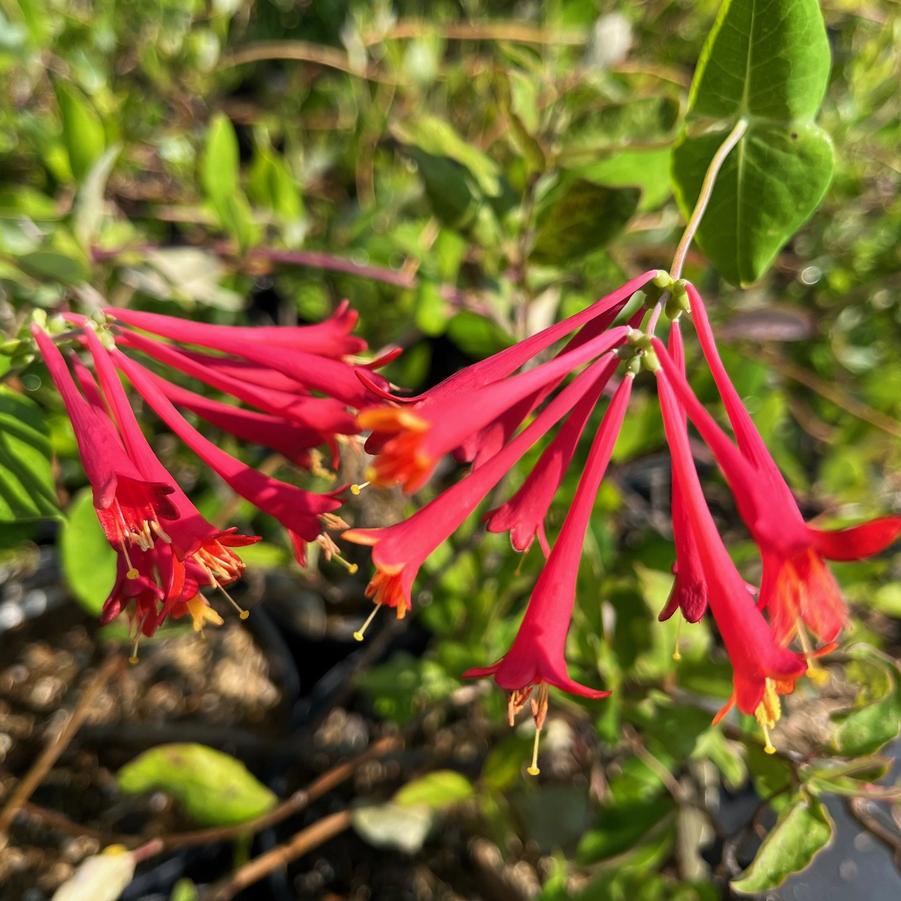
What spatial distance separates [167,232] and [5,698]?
0.82 metres

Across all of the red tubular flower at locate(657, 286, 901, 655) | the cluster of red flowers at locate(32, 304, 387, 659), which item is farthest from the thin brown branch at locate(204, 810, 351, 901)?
the red tubular flower at locate(657, 286, 901, 655)

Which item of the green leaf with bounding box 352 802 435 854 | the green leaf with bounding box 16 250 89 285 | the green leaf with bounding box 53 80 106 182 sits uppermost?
the green leaf with bounding box 53 80 106 182

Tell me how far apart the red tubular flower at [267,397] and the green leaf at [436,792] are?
Result: 54 centimetres

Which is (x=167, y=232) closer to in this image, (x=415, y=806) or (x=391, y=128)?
(x=391, y=128)

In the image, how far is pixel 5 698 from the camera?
1201 mm

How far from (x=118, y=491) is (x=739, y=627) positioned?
1.25 feet

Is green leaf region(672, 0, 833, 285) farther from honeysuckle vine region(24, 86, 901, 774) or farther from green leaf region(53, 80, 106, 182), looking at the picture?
green leaf region(53, 80, 106, 182)

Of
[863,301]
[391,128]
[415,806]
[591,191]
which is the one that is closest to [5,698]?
[415,806]

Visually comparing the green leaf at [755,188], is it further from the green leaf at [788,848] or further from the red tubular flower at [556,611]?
the green leaf at [788,848]

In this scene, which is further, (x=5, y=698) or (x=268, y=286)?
(x=268, y=286)

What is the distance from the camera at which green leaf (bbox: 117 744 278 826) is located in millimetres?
841

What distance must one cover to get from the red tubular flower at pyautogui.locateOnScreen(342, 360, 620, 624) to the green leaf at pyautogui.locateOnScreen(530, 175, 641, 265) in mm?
264

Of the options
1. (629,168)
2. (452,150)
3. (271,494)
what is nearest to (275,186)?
(452,150)

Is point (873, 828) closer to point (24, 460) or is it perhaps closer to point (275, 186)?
point (24, 460)
